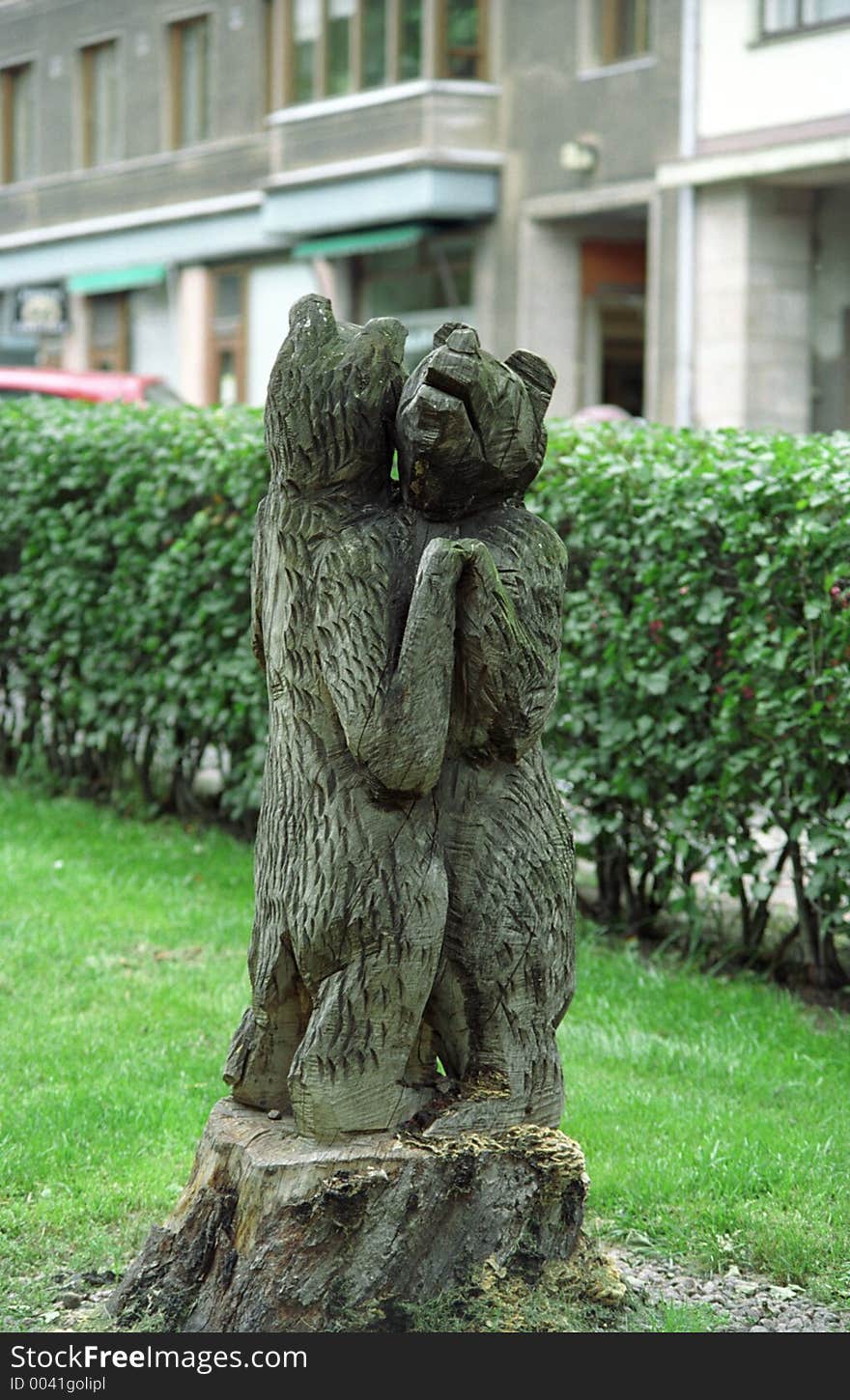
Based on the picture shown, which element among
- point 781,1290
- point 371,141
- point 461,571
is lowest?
point 781,1290

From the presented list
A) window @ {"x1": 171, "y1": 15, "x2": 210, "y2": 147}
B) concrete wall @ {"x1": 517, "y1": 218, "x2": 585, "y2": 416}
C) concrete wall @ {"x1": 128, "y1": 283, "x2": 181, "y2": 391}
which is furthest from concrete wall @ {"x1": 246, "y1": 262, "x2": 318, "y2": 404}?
concrete wall @ {"x1": 517, "y1": 218, "x2": 585, "y2": 416}

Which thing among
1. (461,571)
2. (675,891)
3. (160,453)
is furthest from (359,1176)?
(160,453)

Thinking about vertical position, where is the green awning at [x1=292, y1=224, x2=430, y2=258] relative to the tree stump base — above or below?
above

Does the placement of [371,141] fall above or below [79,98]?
below

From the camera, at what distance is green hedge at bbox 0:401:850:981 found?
596cm

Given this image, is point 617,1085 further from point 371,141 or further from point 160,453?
point 371,141

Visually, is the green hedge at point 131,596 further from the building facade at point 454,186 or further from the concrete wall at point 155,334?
the concrete wall at point 155,334

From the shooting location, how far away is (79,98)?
1232 inches

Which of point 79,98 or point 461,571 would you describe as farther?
point 79,98

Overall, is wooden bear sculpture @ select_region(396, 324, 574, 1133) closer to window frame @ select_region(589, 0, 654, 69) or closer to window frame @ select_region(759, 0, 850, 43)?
window frame @ select_region(759, 0, 850, 43)

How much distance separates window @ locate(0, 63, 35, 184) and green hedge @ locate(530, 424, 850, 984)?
28.7 metres

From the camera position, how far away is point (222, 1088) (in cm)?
525

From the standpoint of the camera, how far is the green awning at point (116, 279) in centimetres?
2917

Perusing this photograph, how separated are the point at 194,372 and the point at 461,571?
84.9ft
